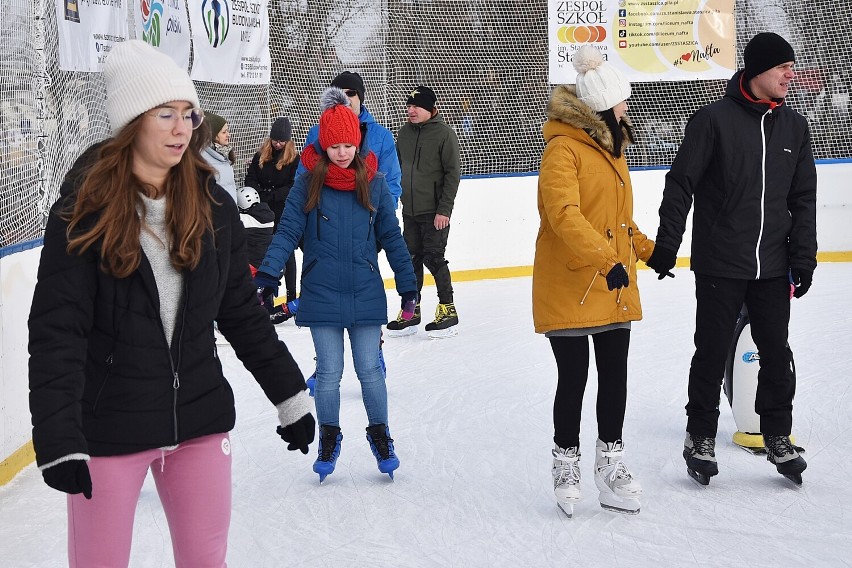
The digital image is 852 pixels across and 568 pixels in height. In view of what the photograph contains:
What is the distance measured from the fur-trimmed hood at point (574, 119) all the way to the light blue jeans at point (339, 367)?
35.0 inches

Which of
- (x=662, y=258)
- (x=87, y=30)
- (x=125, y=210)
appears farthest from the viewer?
(x=87, y=30)

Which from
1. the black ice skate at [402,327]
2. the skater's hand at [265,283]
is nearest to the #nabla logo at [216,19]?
the black ice skate at [402,327]

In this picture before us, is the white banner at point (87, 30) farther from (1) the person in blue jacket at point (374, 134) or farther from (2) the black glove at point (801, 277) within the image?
(2) the black glove at point (801, 277)

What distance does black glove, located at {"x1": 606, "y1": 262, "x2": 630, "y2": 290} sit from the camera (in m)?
2.85

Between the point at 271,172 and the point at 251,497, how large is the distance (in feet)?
12.5

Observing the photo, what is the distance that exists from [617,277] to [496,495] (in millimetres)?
902

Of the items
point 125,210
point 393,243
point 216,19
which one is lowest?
point 393,243

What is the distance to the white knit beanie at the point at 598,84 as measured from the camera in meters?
3.00

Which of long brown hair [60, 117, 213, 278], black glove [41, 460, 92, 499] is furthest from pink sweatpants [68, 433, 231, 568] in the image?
long brown hair [60, 117, 213, 278]

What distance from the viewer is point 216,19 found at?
7.71m

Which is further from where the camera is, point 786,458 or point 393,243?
point 393,243

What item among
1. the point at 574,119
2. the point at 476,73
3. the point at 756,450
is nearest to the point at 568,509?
the point at 756,450

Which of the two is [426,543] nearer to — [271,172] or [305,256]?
[305,256]

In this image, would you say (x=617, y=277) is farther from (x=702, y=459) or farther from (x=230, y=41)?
(x=230, y=41)
